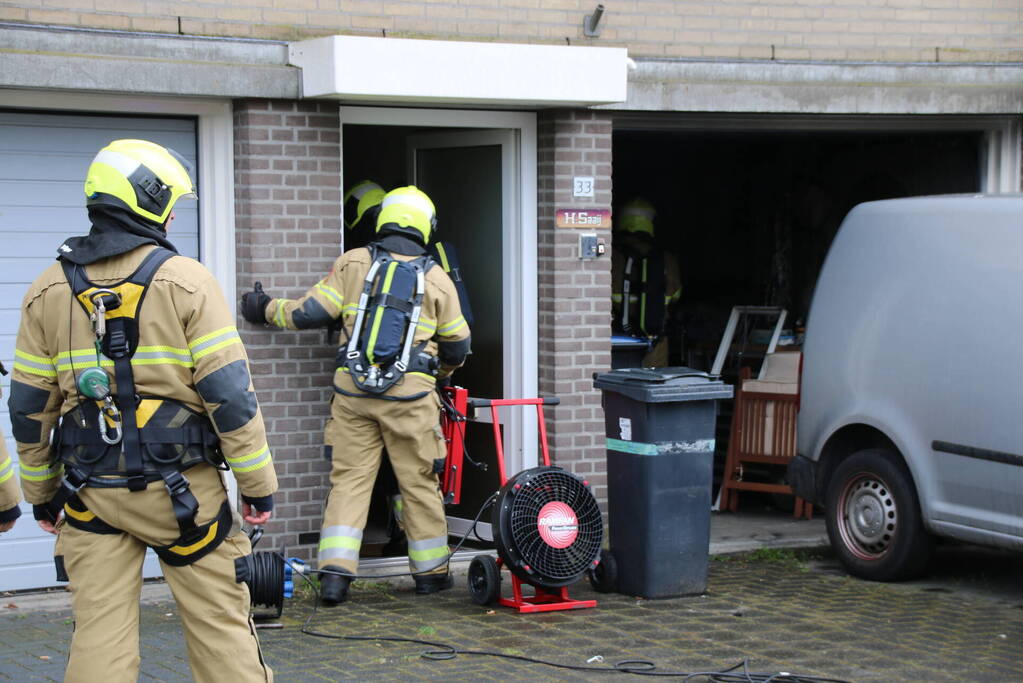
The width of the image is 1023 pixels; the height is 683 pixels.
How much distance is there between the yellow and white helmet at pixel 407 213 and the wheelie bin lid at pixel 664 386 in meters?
1.26

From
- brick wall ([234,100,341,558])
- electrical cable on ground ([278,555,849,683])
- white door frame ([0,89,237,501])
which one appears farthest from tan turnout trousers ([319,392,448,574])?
electrical cable on ground ([278,555,849,683])

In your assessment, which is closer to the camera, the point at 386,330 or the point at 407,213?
the point at 386,330

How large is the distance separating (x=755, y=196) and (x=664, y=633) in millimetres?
6850

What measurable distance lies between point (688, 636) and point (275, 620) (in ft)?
6.47

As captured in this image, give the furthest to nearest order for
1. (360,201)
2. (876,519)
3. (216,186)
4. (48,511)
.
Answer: (360,201) → (876,519) → (216,186) → (48,511)

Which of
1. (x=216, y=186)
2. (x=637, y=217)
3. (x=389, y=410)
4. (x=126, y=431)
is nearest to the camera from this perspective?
(x=126, y=431)

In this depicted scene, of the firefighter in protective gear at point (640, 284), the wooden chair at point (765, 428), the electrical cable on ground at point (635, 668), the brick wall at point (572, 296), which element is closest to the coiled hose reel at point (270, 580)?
the electrical cable on ground at point (635, 668)

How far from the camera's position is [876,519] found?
818 cm

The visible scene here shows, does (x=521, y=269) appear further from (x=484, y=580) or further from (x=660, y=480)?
(x=484, y=580)

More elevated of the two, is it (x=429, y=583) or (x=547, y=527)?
(x=547, y=527)

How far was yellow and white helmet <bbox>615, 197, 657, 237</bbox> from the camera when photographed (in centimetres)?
1109

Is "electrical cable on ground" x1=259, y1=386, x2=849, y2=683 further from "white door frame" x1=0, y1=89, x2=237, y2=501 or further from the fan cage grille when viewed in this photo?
"white door frame" x1=0, y1=89, x2=237, y2=501

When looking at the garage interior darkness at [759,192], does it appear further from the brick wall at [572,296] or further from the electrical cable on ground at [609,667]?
the electrical cable on ground at [609,667]

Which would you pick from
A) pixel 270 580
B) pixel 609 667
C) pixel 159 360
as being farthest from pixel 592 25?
pixel 159 360
